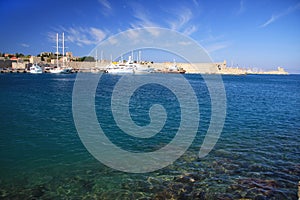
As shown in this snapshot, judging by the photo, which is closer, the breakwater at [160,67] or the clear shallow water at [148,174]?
the clear shallow water at [148,174]

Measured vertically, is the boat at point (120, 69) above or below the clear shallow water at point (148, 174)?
above

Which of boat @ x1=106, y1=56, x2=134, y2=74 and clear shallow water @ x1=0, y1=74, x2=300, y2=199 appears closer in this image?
clear shallow water @ x1=0, y1=74, x2=300, y2=199

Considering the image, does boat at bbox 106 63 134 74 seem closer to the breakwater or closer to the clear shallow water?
the breakwater

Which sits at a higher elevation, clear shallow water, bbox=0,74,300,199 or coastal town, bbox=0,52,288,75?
coastal town, bbox=0,52,288,75

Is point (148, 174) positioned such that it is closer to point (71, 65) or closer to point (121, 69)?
point (121, 69)

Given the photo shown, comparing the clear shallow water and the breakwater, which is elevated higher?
the breakwater

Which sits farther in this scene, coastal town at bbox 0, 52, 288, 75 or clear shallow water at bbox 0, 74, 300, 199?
coastal town at bbox 0, 52, 288, 75

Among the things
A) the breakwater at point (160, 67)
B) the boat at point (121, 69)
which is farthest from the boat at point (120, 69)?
the breakwater at point (160, 67)

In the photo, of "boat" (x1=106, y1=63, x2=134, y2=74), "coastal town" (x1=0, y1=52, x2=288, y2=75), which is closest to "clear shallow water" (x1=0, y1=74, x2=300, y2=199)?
"coastal town" (x1=0, y1=52, x2=288, y2=75)

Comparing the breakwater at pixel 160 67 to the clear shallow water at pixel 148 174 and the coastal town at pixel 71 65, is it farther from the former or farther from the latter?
the clear shallow water at pixel 148 174

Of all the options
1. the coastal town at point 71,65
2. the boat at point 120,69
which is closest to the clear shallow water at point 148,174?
the coastal town at point 71,65

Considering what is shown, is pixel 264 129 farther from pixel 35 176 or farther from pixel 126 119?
pixel 35 176

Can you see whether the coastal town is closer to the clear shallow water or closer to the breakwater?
the breakwater

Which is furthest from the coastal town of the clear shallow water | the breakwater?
the clear shallow water
